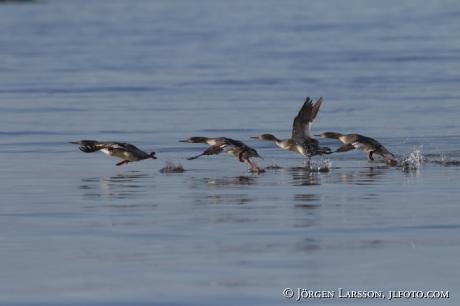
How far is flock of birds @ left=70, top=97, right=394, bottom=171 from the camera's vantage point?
15.3 metres

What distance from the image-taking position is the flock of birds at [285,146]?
15.3 meters

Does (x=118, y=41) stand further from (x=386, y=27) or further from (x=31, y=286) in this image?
(x=31, y=286)

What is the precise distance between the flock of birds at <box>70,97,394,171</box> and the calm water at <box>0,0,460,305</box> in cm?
25

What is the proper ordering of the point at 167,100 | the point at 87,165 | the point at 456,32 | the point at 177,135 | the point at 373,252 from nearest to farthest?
the point at 373,252 → the point at 87,165 → the point at 177,135 → the point at 167,100 → the point at 456,32

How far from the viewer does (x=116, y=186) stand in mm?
13211

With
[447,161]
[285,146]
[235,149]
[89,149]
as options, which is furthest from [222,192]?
[447,161]

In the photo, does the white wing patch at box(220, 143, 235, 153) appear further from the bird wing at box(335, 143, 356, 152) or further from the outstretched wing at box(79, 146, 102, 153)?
the outstretched wing at box(79, 146, 102, 153)

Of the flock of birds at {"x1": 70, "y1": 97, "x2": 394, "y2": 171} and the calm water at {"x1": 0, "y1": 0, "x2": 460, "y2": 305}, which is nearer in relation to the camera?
the calm water at {"x1": 0, "y1": 0, "x2": 460, "y2": 305}

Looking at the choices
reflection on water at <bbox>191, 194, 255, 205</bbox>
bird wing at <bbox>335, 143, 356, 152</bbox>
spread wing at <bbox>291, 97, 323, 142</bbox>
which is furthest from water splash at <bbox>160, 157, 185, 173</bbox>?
reflection on water at <bbox>191, 194, 255, 205</bbox>

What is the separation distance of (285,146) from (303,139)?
0.36 meters

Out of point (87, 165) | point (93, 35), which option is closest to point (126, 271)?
point (87, 165)

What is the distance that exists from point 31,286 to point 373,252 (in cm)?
279

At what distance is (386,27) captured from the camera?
64.6m

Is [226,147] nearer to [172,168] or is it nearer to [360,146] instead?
[172,168]
